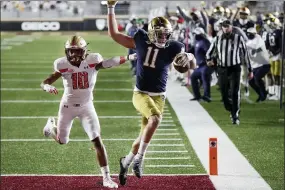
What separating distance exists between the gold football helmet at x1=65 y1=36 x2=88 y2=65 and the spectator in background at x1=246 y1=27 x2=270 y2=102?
801 centimetres

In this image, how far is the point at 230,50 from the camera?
33.0 ft

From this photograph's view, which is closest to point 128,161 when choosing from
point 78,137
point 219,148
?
point 219,148

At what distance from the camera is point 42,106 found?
45.1 ft

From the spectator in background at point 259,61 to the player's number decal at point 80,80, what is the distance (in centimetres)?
750

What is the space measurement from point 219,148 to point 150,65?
3721mm

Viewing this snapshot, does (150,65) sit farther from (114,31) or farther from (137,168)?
(137,168)

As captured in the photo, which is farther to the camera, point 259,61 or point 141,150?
point 259,61

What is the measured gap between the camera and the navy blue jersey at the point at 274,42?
14067 mm

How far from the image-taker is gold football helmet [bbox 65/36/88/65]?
19.0 feet

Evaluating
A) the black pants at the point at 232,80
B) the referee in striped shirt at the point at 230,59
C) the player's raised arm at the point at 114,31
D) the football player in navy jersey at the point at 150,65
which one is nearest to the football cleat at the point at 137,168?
the football player in navy jersey at the point at 150,65

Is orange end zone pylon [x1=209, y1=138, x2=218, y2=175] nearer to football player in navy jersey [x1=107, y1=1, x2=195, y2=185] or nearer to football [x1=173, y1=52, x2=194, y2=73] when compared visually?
football player in navy jersey [x1=107, y1=1, x2=195, y2=185]

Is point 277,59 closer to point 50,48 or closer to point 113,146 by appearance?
point 113,146

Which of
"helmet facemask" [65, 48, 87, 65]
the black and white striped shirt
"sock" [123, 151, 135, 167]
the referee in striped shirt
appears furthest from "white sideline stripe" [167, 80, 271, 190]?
"helmet facemask" [65, 48, 87, 65]

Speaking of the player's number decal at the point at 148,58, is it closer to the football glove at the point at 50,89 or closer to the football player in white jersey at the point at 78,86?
the football player in white jersey at the point at 78,86
